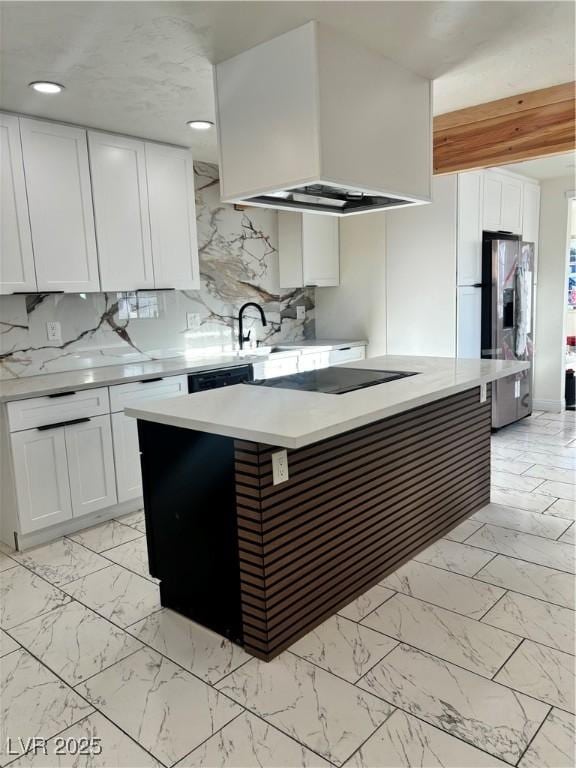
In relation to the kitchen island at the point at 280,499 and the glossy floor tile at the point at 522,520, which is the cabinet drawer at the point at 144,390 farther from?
the glossy floor tile at the point at 522,520

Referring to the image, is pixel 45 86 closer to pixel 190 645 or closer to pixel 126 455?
pixel 126 455

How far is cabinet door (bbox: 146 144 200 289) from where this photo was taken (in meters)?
3.84

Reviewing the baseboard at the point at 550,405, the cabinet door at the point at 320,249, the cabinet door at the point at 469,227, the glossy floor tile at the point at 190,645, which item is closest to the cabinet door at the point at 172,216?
the cabinet door at the point at 320,249

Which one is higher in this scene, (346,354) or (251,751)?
(346,354)

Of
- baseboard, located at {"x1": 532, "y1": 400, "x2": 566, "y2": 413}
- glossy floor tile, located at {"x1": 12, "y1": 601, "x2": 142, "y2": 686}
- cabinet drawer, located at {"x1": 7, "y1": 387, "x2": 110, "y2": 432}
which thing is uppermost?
cabinet drawer, located at {"x1": 7, "y1": 387, "x2": 110, "y2": 432}

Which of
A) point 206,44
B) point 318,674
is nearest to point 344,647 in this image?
point 318,674

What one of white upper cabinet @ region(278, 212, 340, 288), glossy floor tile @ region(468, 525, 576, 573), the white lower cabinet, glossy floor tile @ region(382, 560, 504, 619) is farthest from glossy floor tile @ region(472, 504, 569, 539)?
white upper cabinet @ region(278, 212, 340, 288)

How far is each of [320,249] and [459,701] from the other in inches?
160

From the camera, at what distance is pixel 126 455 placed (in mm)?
3521

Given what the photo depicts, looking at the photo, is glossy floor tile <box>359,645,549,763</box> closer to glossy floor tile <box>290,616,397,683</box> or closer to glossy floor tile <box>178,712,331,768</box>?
glossy floor tile <box>290,616,397,683</box>

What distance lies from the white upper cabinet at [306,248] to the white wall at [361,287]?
0.52ft

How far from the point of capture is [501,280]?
4.93 meters

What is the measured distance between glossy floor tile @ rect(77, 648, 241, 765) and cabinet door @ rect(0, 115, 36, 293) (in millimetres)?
2140

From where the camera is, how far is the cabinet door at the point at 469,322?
480cm
